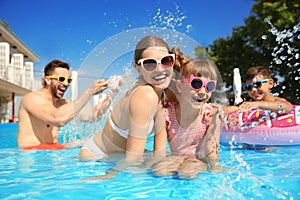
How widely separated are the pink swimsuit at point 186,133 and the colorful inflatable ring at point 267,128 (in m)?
1.83

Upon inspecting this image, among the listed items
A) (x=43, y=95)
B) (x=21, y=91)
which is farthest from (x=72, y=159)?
Result: (x=21, y=91)

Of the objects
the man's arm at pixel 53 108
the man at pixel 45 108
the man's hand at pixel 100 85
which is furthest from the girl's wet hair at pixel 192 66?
the man at pixel 45 108

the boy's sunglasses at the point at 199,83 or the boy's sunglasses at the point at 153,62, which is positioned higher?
the boy's sunglasses at the point at 153,62

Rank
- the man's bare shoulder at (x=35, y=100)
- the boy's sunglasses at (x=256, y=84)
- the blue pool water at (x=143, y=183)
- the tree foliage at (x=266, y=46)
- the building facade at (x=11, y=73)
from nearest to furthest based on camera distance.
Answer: the blue pool water at (x=143, y=183) < the man's bare shoulder at (x=35, y=100) < the boy's sunglasses at (x=256, y=84) < the tree foliage at (x=266, y=46) < the building facade at (x=11, y=73)

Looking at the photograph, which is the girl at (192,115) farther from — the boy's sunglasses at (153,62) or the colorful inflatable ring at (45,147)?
the colorful inflatable ring at (45,147)

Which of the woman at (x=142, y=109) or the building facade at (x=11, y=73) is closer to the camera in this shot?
the woman at (x=142, y=109)

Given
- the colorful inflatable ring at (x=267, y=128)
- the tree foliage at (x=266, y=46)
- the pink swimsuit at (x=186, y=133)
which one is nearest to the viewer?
the pink swimsuit at (x=186, y=133)

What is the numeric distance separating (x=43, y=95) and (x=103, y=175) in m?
2.26

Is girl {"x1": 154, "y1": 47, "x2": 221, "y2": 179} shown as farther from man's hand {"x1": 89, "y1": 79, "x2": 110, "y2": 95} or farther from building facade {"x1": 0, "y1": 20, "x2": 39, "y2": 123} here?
building facade {"x1": 0, "y1": 20, "x2": 39, "y2": 123}

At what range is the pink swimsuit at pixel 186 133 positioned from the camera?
299 centimetres

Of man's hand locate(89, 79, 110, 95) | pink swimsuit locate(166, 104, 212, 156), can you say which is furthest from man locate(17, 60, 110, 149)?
pink swimsuit locate(166, 104, 212, 156)

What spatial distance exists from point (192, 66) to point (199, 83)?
0.19 meters

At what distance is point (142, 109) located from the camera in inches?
92.4

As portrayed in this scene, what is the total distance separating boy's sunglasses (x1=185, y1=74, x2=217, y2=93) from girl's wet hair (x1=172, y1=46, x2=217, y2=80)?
6 centimetres
